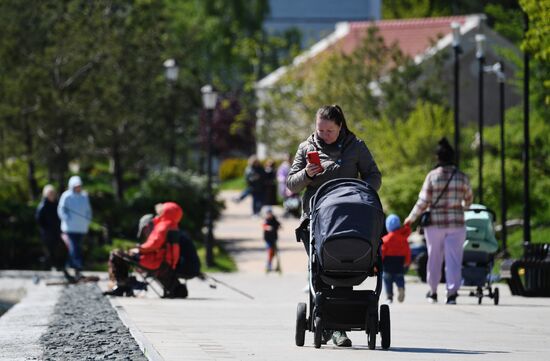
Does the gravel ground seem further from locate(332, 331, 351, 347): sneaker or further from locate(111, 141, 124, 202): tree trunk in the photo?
locate(111, 141, 124, 202): tree trunk

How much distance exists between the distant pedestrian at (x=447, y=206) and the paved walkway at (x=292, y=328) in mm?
635

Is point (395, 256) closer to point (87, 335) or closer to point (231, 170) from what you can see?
point (87, 335)

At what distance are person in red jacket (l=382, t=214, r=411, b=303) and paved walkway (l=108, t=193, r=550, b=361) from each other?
315 millimetres

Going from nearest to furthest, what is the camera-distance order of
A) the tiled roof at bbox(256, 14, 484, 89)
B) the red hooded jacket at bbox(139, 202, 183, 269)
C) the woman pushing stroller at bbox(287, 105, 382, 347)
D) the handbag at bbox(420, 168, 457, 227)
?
the woman pushing stroller at bbox(287, 105, 382, 347) < the handbag at bbox(420, 168, 457, 227) < the red hooded jacket at bbox(139, 202, 183, 269) < the tiled roof at bbox(256, 14, 484, 89)

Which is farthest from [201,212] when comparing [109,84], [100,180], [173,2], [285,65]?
[173,2]

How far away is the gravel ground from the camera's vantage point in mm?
10969

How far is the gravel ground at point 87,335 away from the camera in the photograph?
1097 cm

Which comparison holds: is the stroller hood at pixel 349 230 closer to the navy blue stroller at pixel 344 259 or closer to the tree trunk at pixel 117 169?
the navy blue stroller at pixel 344 259

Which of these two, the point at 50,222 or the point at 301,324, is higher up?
the point at 50,222

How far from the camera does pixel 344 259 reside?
1064 cm

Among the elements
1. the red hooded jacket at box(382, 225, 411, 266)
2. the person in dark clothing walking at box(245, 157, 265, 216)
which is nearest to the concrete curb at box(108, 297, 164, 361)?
the red hooded jacket at box(382, 225, 411, 266)

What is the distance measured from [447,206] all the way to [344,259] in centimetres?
623

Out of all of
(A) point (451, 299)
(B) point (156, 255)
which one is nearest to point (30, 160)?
(B) point (156, 255)

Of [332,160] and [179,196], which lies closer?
[332,160]
